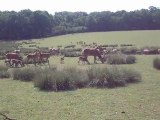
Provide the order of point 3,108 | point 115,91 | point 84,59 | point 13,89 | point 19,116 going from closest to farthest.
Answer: point 19,116 → point 3,108 → point 115,91 → point 13,89 → point 84,59

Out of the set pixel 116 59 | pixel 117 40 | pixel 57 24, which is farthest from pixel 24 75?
pixel 57 24

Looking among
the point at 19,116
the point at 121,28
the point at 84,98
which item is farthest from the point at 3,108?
the point at 121,28

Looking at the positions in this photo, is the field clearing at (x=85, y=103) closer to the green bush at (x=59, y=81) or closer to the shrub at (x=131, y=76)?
the green bush at (x=59, y=81)

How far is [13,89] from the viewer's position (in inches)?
768

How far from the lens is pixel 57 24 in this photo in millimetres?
113625

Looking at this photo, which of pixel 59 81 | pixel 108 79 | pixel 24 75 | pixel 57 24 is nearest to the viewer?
pixel 59 81

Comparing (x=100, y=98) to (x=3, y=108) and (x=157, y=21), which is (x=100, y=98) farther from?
(x=157, y=21)

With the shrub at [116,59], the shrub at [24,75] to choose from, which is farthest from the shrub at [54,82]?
the shrub at [116,59]

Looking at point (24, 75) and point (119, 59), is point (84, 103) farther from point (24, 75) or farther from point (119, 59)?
point (119, 59)

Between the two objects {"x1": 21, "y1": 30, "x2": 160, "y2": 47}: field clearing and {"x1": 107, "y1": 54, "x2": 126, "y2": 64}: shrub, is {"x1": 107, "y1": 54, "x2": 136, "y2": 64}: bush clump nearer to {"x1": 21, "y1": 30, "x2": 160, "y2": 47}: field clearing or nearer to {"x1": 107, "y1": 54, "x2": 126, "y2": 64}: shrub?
{"x1": 107, "y1": 54, "x2": 126, "y2": 64}: shrub

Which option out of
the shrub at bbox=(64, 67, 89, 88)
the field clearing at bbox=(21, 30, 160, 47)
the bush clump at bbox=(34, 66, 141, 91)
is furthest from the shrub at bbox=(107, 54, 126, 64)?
the field clearing at bbox=(21, 30, 160, 47)

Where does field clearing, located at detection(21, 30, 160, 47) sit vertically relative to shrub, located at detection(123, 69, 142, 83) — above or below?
below

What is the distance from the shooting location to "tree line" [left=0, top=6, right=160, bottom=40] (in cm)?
9656

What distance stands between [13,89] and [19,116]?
21.8 feet
